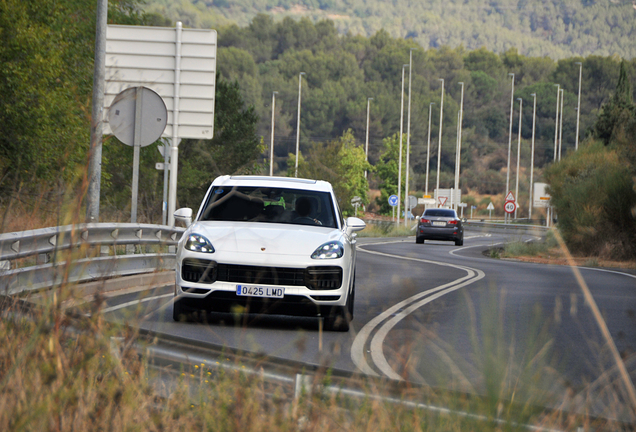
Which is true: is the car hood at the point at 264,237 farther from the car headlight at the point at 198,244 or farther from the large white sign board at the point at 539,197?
the large white sign board at the point at 539,197

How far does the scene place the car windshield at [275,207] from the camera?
32.3 ft

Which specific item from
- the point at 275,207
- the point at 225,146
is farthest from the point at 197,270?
the point at 225,146

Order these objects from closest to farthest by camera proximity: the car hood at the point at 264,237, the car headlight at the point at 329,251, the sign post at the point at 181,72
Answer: the car hood at the point at 264,237 < the car headlight at the point at 329,251 < the sign post at the point at 181,72

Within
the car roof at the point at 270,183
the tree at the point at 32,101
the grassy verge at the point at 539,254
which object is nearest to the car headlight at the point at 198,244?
the car roof at the point at 270,183

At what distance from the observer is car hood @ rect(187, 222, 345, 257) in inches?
342

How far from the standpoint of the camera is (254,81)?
107 m

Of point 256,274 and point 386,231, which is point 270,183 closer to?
point 256,274

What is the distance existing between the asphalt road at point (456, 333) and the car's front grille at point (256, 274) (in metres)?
0.48

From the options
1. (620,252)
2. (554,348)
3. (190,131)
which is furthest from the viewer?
(620,252)

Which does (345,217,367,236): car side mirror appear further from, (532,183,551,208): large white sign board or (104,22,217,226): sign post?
(532,183,551,208): large white sign board

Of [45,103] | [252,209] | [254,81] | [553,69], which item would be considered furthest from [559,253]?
[553,69]

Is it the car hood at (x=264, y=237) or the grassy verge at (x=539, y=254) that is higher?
the car hood at (x=264, y=237)

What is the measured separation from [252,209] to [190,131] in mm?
11508

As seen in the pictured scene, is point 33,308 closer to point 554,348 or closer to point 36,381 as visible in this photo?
point 36,381
